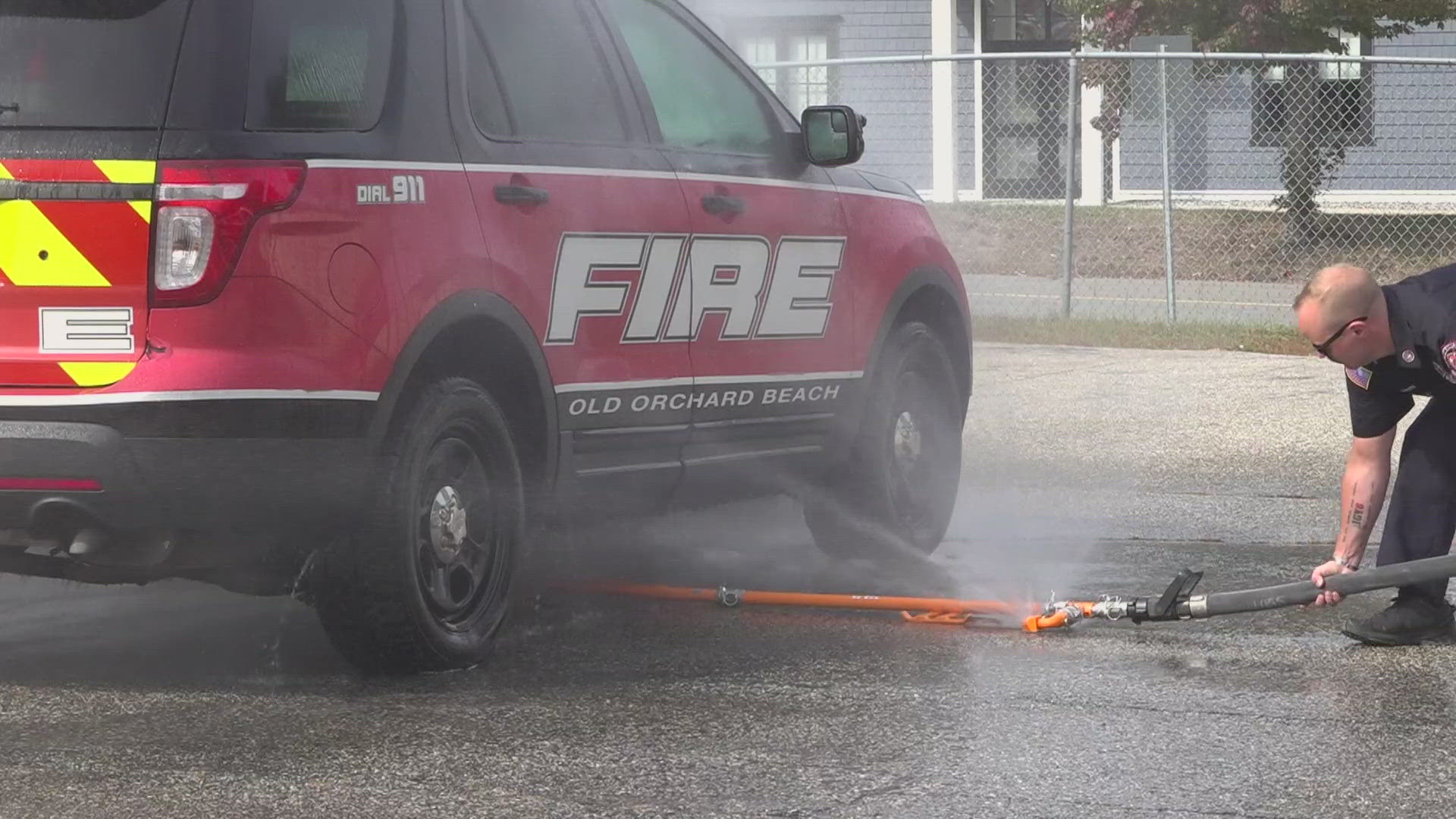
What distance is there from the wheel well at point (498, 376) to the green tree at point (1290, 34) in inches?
552

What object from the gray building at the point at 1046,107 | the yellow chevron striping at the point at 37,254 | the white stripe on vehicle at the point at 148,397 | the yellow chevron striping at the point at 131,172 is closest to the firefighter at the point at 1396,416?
the white stripe on vehicle at the point at 148,397

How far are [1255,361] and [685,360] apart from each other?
7.87 m

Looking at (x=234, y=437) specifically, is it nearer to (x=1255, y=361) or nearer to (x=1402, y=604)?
(x=1402, y=604)

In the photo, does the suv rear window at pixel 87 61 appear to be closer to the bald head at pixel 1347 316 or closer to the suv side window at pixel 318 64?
the suv side window at pixel 318 64

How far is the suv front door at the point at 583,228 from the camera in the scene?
18.1 ft

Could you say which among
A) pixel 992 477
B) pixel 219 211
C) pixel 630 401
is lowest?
pixel 992 477

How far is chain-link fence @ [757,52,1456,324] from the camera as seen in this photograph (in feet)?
55.9

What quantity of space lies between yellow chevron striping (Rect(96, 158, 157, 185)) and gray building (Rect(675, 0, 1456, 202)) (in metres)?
14.3

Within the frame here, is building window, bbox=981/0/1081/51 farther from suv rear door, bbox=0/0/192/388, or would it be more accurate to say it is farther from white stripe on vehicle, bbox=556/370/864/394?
suv rear door, bbox=0/0/192/388

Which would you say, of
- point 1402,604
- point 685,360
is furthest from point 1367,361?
point 685,360

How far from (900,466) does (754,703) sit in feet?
7.66

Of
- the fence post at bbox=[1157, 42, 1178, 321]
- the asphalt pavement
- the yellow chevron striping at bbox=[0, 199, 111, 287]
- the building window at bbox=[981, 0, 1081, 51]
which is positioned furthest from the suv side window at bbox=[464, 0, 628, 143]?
the building window at bbox=[981, 0, 1081, 51]

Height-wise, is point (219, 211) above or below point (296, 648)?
above

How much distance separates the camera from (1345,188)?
77.7 ft
